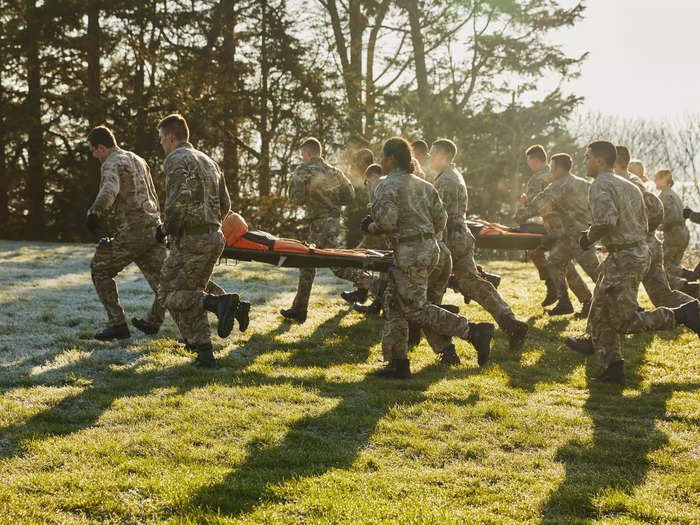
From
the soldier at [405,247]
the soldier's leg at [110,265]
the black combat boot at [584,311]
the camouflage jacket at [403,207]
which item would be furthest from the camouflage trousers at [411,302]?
the black combat boot at [584,311]

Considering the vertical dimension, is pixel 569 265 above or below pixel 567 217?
below

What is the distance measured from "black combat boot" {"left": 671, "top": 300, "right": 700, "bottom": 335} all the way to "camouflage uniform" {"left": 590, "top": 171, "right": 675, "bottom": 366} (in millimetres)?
359

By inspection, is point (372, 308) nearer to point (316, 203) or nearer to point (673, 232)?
point (316, 203)

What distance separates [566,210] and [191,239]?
5334mm

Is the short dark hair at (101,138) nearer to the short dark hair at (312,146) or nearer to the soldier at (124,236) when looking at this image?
the soldier at (124,236)

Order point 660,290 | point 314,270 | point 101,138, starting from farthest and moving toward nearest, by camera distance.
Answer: point 314,270 < point 660,290 < point 101,138

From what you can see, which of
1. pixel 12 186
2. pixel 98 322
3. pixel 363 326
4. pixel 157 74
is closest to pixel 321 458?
pixel 363 326

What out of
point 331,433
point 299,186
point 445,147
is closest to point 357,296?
point 299,186

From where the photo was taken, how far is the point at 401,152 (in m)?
6.09

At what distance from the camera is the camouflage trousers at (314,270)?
882 centimetres

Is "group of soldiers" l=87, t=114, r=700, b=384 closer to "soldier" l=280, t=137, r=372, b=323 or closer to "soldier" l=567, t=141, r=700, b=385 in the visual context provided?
"soldier" l=567, t=141, r=700, b=385

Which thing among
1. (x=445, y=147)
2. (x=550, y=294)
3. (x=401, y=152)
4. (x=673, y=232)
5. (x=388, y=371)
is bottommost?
(x=388, y=371)

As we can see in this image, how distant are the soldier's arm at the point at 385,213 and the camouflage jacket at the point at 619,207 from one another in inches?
71.6

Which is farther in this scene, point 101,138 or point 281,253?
point 281,253
